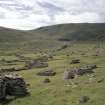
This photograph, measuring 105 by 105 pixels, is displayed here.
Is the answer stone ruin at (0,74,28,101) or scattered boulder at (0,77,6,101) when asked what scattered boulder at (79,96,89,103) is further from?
scattered boulder at (0,77,6,101)

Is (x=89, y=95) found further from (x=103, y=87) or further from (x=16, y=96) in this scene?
(x=16, y=96)

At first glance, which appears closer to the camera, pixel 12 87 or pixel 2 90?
pixel 2 90

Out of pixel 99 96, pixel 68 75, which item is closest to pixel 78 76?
pixel 68 75

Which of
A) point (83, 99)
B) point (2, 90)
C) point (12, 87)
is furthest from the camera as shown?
point (12, 87)

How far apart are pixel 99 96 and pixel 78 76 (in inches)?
903

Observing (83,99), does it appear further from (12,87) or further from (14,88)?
(12,87)

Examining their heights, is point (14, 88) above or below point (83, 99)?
above

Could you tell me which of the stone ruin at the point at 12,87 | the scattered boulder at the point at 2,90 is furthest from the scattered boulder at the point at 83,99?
the scattered boulder at the point at 2,90

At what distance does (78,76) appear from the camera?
6303 cm

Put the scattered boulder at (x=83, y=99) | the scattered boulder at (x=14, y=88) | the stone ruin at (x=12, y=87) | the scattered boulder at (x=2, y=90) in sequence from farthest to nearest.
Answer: the scattered boulder at (x=14, y=88), the stone ruin at (x=12, y=87), the scattered boulder at (x=2, y=90), the scattered boulder at (x=83, y=99)

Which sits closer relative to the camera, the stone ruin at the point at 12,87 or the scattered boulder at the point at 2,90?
the scattered boulder at the point at 2,90

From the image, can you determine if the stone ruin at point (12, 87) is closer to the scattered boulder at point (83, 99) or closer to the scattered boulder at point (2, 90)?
the scattered boulder at point (2, 90)

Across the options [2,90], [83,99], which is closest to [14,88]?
[2,90]

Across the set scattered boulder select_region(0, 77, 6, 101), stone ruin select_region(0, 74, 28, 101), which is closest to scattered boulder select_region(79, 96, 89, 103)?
stone ruin select_region(0, 74, 28, 101)
